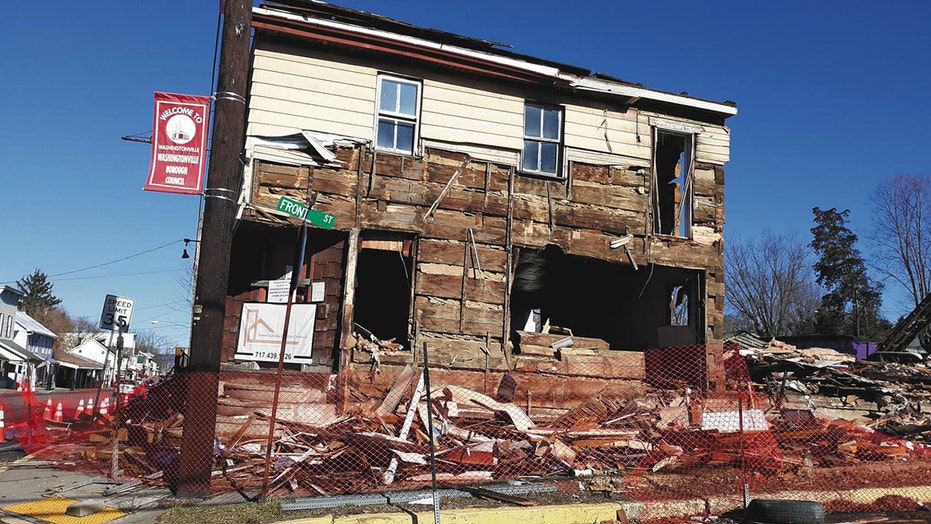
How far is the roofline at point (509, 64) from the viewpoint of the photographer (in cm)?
1313

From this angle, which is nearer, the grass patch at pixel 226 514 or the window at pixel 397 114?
the grass patch at pixel 226 514

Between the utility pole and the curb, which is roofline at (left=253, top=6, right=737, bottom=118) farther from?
the curb

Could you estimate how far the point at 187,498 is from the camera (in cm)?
765

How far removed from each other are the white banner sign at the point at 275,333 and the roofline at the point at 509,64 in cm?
539

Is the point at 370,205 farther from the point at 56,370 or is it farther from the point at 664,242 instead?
the point at 56,370

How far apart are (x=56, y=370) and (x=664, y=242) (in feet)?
262

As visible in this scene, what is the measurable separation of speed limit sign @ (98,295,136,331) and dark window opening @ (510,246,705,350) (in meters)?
8.68

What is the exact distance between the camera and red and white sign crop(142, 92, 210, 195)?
8203 millimetres

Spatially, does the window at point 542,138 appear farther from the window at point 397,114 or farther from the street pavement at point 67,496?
the street pavement at point 67,496

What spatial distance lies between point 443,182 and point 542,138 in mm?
2582

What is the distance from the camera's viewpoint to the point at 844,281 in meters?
50.2

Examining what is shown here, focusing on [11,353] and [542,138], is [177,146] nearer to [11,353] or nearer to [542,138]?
[542,138]

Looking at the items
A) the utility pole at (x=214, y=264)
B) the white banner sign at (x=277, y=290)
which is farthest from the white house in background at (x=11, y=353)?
the utility pole at (x=214, y=264)

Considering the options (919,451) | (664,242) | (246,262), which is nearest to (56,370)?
(246,262)
